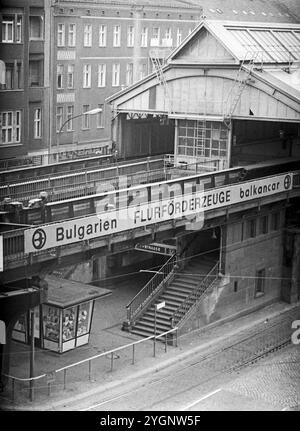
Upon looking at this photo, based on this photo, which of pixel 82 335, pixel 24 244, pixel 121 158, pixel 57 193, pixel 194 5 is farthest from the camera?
pixel 194 5

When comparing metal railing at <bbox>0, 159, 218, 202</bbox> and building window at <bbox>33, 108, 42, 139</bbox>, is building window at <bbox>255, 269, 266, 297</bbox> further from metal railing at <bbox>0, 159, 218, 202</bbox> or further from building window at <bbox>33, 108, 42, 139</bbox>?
building window at <bbox>33, 108, 42, 139</bbox>

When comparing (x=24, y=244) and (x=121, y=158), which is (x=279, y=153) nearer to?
(x=121, y=158)

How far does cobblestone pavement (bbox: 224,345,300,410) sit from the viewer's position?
22.7 metres

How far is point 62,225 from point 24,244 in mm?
1191

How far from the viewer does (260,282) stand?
3006cm

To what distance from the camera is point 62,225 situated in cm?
2228

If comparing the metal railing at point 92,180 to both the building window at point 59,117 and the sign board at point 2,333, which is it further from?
the building window at point 59,117

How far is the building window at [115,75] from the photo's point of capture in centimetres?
3962

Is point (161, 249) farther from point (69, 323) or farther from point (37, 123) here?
point (37, 123)

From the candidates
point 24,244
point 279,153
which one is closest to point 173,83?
point 279,153

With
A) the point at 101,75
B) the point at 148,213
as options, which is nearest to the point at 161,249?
the point at 148,213

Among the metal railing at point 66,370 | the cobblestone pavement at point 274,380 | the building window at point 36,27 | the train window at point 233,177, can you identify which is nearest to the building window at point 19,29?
the building window at point 36,27

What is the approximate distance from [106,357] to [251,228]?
Result: 6858 mm

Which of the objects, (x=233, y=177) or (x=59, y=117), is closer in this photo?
(x=233, y=177)
